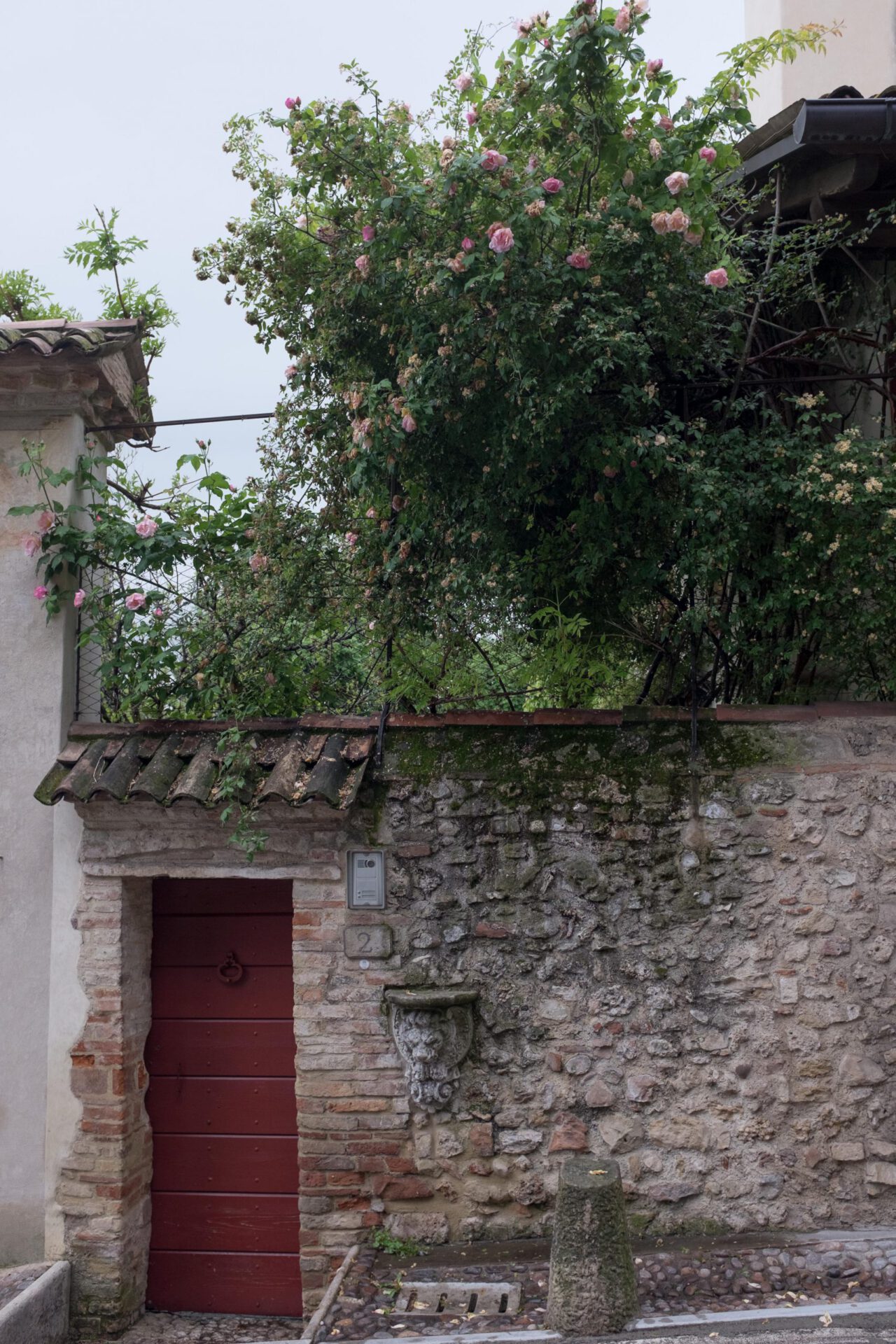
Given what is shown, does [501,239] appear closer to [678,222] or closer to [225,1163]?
[678,222]

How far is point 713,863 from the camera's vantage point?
4520mm

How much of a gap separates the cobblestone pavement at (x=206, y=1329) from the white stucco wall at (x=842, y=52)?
9137mm

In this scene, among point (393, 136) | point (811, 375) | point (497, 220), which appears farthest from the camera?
point (811, 375)

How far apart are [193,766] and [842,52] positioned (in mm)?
8006

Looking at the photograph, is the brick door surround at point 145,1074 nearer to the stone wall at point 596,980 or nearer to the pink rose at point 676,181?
the stone wall at point 596,980

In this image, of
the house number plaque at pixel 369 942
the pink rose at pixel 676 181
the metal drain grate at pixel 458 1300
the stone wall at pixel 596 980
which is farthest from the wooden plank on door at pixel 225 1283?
the pink rose at pixel 676 181

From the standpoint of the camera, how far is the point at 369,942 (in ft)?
15.1

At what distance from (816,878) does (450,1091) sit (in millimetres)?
1778

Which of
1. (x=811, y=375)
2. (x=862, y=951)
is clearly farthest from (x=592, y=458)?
(x=862, y=951)

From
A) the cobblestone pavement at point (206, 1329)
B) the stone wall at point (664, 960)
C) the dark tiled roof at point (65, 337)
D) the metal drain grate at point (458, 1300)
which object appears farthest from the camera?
the dark tiled roof at point (65, 337)

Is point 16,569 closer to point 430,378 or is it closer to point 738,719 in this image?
point 430,378

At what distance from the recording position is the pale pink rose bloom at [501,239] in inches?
158

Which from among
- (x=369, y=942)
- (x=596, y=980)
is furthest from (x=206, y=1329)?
(x=596, y=980)

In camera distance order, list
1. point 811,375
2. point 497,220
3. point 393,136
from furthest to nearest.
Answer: point 811,375
point 393,136
point 497,220
